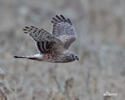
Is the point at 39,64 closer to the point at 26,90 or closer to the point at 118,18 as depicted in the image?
the point at 26,90

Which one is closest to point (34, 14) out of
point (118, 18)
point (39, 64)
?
point (118, 18)

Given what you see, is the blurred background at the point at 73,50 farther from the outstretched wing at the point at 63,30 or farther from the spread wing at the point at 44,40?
the outstretched wing at the point at 63,30

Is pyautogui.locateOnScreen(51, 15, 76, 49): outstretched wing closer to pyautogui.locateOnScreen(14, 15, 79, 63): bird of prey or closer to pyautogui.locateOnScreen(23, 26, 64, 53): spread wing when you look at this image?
pyautogui.locateOnScreen(14, 15, 79, 63): bird of prey

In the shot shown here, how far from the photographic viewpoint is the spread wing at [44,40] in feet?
23.9

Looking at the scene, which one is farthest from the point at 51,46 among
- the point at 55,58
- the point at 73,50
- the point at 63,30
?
the point at 73,50

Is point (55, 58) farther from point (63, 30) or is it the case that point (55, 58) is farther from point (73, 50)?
point (73, 50)

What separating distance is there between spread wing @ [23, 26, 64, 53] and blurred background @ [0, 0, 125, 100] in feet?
1.34

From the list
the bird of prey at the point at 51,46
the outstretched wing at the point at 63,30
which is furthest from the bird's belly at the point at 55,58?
the outstretched wing at the point at 63,30

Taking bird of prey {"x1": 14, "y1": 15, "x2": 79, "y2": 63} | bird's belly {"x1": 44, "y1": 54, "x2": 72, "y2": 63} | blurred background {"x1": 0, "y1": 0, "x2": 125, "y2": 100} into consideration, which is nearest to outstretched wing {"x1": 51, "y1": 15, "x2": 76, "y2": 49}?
bird of prey {"x1": 14, "y1": 15, "x2": 79, "y2": 63}

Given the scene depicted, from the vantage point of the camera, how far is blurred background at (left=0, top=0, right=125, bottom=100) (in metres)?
8.41

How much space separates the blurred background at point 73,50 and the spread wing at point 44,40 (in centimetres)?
41

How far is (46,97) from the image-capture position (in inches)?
320

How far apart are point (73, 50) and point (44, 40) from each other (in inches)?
148

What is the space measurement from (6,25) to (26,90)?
15.4 feet
